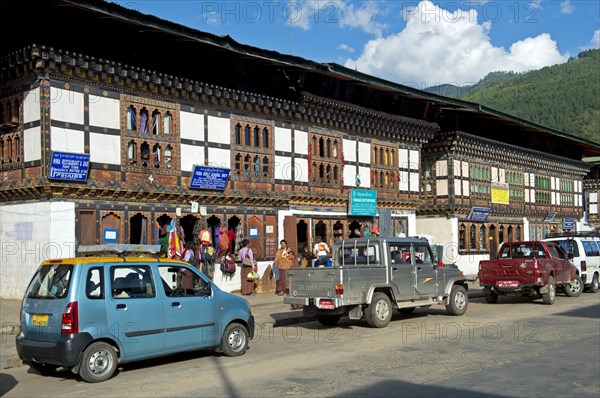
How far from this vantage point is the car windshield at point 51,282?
10.2 m

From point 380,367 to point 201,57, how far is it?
14922 millimetres

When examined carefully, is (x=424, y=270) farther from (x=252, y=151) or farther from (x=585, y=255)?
(x=585, y=255)

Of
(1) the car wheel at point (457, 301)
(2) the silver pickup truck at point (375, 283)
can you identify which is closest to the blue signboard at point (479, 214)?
(1) the car wheel at point (457, 301)

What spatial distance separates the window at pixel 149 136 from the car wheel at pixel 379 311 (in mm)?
9170

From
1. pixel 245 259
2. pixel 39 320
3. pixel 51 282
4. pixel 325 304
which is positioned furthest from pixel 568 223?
pixel 39 320

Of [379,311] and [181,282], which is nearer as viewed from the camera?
[181,282]

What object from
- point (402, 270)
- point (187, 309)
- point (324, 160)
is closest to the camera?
point (187, 309)

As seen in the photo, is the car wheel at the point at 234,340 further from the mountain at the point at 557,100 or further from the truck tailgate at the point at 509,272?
the mountain at the point at 557,100

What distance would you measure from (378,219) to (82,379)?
21521mm

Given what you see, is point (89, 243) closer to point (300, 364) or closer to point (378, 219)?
point (300, 364)

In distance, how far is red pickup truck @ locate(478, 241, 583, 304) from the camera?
804 inches

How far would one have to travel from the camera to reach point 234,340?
40.1 feet

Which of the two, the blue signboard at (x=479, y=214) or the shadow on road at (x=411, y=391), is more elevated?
the blue signboard at (x=479, y=214)

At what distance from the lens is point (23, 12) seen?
1833 cm
